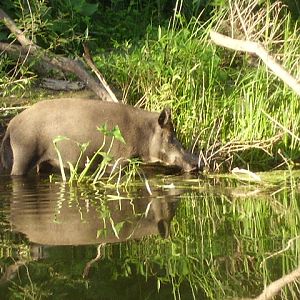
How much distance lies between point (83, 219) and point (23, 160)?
334 cm

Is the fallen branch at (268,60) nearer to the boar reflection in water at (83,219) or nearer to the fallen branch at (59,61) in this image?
the boar reflection in water at (83,219)

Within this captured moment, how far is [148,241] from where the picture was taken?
5.85m

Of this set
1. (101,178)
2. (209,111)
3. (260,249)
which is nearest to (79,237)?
(260,249)

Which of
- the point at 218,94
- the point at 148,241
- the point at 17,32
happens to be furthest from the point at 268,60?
the point at 17,32

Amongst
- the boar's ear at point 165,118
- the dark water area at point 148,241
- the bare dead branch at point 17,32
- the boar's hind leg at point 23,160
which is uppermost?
the bare dead branch at point 17,32

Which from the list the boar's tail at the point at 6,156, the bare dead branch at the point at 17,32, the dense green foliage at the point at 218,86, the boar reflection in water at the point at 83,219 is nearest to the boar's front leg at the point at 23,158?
the boar's tail at the point at 6,156

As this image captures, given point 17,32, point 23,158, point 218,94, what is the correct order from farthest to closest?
point 17,32, point 218,94, point 23,158

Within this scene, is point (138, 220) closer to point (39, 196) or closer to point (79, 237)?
point (79, 237)

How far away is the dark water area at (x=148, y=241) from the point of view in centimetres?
470

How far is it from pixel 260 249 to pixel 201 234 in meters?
0.62

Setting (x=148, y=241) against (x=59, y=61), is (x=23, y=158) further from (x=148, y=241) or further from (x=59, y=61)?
(x=148, y=241)

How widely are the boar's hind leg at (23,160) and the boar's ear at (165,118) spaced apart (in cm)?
134

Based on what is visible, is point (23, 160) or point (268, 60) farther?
point (23, 160)

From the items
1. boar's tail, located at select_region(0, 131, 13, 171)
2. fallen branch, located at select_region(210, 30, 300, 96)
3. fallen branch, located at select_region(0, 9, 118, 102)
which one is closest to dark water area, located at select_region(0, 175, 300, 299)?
fallen branch, located at select_region(210, 30, 300, 96)
